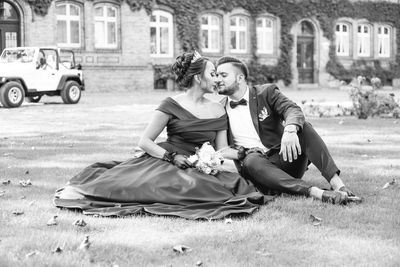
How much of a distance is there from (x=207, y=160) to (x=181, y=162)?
0.64 feet

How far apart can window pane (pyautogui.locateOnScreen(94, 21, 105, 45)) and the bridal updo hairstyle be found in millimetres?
22197

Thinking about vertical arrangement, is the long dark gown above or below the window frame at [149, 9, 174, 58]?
below

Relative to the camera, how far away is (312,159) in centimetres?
508

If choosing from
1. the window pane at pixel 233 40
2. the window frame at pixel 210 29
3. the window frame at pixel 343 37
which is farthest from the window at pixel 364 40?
the window frame at pixel 210 29

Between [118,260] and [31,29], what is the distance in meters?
22.6

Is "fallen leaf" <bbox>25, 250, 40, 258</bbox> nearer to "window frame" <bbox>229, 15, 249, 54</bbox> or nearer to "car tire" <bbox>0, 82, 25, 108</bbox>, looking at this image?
"car tire" <bbox>0, 82, 25, 108</bbox>

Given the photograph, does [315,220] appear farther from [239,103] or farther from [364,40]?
[364,40]

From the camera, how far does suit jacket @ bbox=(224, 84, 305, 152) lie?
17.6 ft

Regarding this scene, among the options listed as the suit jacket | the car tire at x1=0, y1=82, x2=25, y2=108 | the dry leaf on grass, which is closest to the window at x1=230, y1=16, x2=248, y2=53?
the car tire at x1=0, y1=82, x2=25, y2=108

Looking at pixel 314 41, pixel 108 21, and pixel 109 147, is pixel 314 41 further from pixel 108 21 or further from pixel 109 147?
pixel 109 147

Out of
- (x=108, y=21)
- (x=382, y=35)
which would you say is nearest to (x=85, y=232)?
(x=108, y=21)

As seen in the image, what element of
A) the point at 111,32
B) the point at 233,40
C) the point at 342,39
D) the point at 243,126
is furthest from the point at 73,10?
the point at 243,126

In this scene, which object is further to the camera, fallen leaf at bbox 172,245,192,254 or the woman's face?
the woman's face

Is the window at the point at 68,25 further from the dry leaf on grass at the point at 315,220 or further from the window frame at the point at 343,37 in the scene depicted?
the dry leaf on grass at the point at 315,220
